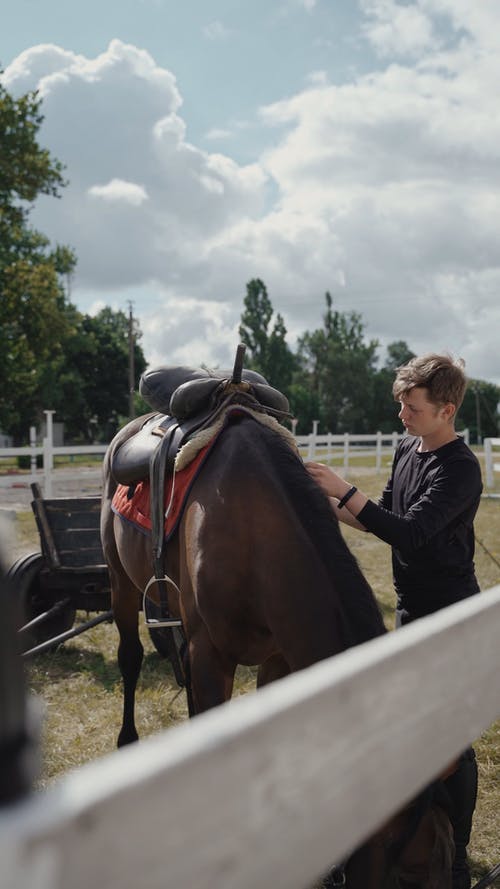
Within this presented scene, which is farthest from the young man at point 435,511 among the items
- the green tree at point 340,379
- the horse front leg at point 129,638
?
the green tree at point 340,379

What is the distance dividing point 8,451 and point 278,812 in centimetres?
1153

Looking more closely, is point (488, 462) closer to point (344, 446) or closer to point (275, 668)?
point (344, 446)

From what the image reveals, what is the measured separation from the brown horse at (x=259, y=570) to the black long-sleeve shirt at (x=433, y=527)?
407 mm

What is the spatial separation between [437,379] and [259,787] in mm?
2222

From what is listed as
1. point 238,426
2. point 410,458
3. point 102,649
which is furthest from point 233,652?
point 102,649

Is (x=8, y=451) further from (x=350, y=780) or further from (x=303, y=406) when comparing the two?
(x=303, y=406)

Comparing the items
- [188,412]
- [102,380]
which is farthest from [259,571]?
[102,380]

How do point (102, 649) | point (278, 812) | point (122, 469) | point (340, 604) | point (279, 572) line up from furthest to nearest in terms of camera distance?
point (102, 649)
point (122, 469)
point (279, 572)
point (340, 604)
point (278, 812)

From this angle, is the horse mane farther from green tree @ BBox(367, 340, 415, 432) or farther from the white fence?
green tree @ BBox(367, 340, 415, 432)

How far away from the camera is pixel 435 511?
2.65m

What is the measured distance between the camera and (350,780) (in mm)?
729

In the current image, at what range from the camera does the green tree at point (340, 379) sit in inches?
2694

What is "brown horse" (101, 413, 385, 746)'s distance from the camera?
2.16 meters

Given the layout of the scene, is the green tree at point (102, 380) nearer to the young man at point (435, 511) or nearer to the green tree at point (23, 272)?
the green tree at point (23, 272)
